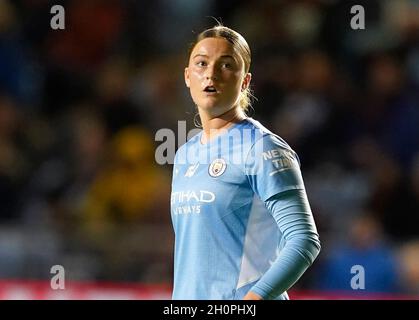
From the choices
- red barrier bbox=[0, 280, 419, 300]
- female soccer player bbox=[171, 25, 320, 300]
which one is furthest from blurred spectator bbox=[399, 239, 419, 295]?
female soccer player bbox=[171, 25, 320, 300]

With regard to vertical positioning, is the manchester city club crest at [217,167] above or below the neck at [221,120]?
below

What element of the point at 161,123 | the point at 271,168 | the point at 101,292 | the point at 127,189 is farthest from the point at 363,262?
the point at 271,168

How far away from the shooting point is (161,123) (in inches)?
327

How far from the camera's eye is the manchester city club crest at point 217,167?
376cm

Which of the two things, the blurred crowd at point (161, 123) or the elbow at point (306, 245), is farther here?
the blurred crowd at point (161, 123)

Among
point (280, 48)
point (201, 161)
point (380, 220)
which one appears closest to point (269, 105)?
point (280, 48)

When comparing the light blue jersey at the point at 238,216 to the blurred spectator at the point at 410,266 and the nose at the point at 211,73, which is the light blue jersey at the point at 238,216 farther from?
the blurred spectator at the point at 410,266

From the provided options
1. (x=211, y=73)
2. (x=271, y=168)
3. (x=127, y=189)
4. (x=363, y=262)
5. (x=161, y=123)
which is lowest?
(x=271, y=168)

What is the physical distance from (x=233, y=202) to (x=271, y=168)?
0.69 ft

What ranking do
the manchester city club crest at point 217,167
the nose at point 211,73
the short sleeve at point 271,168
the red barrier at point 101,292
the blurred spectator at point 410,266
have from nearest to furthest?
1. the short sleeve at point 271,168
2. the manchester city club crest at point 217,167
3. the nose at point 211,73
4. the red barrier at point 101,292
5. the blurred spectator at point 410,266

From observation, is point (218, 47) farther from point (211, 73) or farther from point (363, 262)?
point (363, 262)

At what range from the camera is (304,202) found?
357 cm

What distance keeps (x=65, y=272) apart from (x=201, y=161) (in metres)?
3.20

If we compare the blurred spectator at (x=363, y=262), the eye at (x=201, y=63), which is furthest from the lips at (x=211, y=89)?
the blurred spectator at (x=363, y=262)
